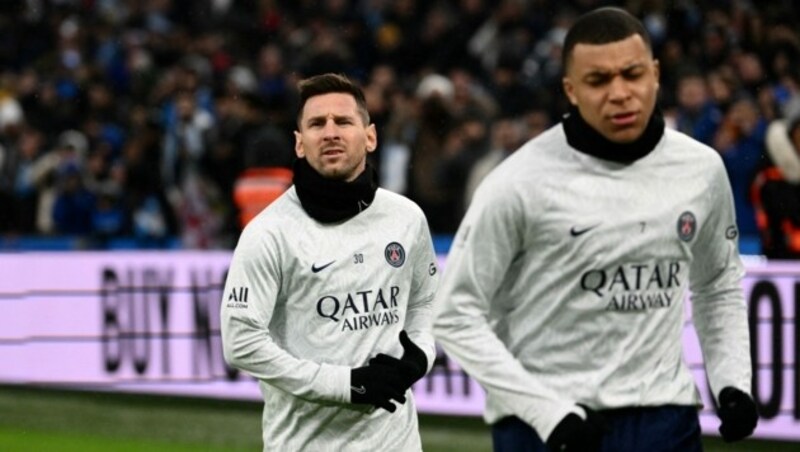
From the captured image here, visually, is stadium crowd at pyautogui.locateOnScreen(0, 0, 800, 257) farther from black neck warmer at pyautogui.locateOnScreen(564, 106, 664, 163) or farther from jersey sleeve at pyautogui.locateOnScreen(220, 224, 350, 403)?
black neck warmer at pyautogui.locateOnScreen(564, 106, 664, 163)

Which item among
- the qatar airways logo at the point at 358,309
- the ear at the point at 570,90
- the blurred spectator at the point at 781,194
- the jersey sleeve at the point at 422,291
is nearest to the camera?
the ear at the point at 570,90

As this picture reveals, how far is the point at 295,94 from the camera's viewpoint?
17.7m

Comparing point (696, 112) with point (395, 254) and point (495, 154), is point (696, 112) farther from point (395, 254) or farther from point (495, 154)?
point (395, 254)

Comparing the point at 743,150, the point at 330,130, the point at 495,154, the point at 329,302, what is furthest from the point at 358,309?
the point at 495,154

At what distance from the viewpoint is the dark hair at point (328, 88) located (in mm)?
5949

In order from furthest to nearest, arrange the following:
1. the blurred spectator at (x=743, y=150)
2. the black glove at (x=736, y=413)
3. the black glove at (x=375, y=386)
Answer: the blurred spectator at (x=743, y=150), the black glove at (x=375, y=386), the black glove at (x=736, y=413)

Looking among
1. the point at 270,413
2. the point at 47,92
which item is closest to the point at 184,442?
the point at 270,413

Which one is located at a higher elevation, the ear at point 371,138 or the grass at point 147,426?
the ear at point 371,138

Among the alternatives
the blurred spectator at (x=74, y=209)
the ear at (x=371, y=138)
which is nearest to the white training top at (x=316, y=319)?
the ear at (x=371, y=138)

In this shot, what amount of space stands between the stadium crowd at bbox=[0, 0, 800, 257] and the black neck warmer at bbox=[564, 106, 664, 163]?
7117 millimetres

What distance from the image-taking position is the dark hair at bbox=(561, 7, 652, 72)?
14.6 feet

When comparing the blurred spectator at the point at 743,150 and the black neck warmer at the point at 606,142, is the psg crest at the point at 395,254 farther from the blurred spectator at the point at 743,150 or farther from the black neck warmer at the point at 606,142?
the blurred spectator at the point at 743,150

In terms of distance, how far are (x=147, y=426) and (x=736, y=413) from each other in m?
8.04

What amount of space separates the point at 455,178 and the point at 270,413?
334 inches
